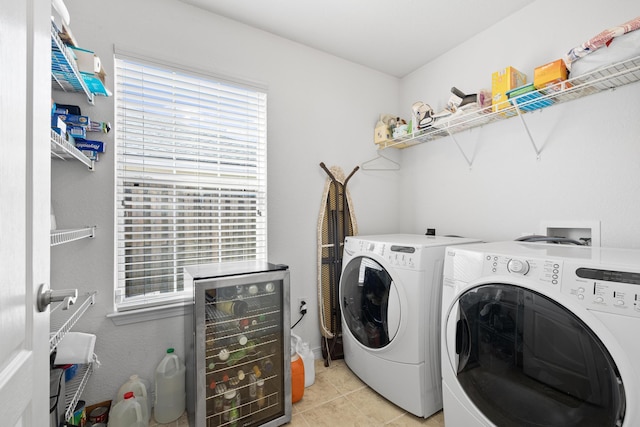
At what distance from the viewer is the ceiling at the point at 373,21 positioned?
181cm

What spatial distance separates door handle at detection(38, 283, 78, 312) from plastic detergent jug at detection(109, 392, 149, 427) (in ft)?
3.91

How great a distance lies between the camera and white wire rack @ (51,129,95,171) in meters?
1.03

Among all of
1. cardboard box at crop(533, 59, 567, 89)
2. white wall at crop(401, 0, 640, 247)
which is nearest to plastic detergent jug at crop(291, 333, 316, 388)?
white wall at crop(401, 0, 640, 247)

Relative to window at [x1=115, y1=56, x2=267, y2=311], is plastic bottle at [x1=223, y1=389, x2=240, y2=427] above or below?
below

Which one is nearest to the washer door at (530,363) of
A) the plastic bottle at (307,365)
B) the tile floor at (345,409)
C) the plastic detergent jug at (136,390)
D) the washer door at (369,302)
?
the washer door at (369,302)

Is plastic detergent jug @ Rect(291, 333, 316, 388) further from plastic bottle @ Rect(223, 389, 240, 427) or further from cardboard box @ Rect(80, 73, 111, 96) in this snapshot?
cardboard box @ Rect(80, 73, 111, 96)

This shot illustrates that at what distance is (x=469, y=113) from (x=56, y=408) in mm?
2623

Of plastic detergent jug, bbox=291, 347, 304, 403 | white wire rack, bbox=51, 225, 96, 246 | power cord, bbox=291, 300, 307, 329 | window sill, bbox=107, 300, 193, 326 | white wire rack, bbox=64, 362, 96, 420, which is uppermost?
white wire rack, bbox=51, 225, 96, 246

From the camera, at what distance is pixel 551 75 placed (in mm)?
1435

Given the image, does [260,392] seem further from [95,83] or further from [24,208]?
[95,83]

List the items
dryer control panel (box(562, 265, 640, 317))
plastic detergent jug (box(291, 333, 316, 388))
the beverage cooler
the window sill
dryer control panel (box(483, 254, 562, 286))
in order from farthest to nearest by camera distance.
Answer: plastic detergent jug (box(291, 333, 316, 388))
the window sill
the beverage cooler
dryer control panel (box(483, 254, 562, 286))
dryer control panel (box(562, 265, 640, 317))

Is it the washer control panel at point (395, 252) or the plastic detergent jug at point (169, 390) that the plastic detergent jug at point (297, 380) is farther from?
the washer control panel at point (395, 252)

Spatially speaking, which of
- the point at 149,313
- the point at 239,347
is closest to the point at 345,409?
the point at 239,347

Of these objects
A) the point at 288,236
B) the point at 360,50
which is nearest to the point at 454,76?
the point at 360,50
